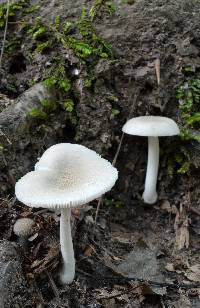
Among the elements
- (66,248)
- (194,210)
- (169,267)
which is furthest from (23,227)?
(194,210)

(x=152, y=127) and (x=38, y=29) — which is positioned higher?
(x=38, y=29)

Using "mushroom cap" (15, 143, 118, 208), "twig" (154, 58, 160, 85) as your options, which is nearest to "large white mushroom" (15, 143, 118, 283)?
"mushroom cap" (15, 143, 118, 208)

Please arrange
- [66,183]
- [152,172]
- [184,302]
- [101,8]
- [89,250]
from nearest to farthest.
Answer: [66,183]
[184,302]
[89,250]
[152,172]
[101,8]

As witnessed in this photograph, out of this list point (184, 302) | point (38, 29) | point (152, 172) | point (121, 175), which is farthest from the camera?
point (38, 29)

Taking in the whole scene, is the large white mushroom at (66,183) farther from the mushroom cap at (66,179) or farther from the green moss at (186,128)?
the green moss at (186,128)

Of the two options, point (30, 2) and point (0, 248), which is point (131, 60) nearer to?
point (30, 2)

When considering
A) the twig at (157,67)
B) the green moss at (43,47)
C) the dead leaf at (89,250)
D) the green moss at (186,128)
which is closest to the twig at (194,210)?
the green moss at (186,128)

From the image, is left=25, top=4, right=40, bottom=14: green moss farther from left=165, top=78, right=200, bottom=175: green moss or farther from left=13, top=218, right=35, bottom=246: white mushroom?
left=13, top=218, right=35, bottom=246: white mushroom

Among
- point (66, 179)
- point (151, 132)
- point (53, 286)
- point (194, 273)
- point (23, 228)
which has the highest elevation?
point (66, 179)

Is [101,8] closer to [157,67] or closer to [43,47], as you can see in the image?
[43,47]

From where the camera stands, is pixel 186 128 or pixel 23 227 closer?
pixel 23 227
